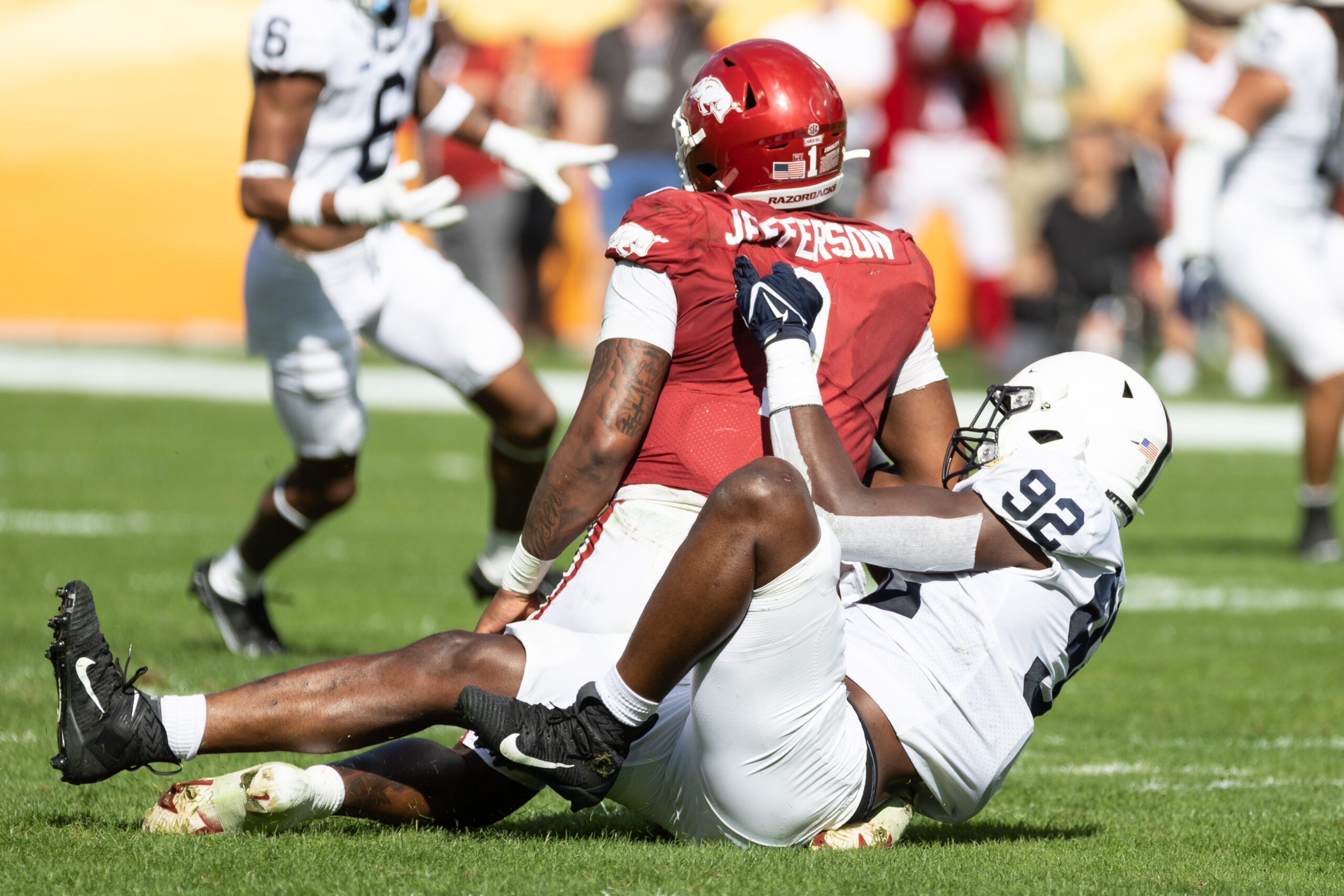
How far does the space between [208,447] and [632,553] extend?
7.96 meters

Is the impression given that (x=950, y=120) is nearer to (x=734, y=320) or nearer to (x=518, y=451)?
(x=518, y=451)

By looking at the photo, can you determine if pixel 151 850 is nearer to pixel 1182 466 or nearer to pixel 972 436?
pixel 972 436

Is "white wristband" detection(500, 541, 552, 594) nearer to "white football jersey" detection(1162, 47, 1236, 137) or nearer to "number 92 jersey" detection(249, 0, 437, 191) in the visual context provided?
"number 92 jersey" detection(249, 0, 437, 191)

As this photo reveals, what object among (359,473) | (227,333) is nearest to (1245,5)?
(359,473)

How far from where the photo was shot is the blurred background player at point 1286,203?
7617 mm

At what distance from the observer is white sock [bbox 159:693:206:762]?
306 centimetres

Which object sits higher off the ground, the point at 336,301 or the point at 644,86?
the point at 336,301

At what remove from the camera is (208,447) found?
10.8m

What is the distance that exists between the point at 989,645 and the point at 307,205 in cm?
267

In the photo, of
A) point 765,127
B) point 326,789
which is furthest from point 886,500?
point 326,789

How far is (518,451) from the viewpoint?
558 cm

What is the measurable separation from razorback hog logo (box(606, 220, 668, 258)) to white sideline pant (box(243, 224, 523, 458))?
2.12 metres

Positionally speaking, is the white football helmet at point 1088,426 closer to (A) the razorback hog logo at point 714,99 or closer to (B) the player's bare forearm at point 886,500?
(B) the player's bare forearm at point 886,500

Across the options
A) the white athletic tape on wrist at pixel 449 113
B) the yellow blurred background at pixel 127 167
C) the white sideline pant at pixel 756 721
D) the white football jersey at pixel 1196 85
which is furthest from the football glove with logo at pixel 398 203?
the yellow blurred background at pixel 127 167
